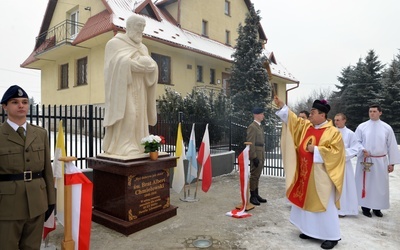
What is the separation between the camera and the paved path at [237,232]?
3828mm

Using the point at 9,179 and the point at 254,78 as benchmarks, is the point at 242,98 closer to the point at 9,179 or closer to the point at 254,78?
the point at 254,78

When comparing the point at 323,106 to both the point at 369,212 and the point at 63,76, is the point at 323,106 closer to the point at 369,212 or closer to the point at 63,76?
the point at 369,212

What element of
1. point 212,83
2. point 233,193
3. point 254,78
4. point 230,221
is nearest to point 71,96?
point 212,83

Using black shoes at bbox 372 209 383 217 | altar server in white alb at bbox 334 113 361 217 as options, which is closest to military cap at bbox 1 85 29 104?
altar server in white alb at bbox 334 113 361 217

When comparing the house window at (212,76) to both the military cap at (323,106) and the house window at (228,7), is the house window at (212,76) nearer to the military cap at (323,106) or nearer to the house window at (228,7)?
the house window at (228,7)

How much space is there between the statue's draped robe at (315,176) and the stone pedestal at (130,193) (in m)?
2.04

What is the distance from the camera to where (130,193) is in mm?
4262

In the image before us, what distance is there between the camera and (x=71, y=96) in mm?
16297

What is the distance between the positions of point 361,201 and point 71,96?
15.5 m

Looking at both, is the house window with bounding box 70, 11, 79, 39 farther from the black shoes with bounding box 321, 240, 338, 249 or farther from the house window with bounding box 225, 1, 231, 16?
the black shoes with bounding box 321, 240, 338, 249

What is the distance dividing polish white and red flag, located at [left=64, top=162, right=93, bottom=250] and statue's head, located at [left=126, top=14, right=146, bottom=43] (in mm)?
2513

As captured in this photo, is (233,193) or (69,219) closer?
(69,219)

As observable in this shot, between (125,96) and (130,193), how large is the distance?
5.02 feet

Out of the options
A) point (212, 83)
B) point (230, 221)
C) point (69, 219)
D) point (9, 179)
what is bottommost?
point (230, 221)
